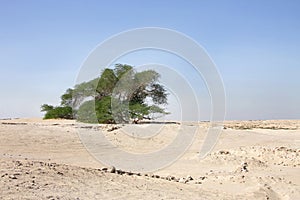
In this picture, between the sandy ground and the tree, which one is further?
the tree

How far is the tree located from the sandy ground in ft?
17.7

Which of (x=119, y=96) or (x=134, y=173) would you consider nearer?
(x=134, y=173)

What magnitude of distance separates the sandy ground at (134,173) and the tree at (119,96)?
5390 millimetres

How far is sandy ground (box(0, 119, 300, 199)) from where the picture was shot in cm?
768

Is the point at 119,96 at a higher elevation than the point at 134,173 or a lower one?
higher

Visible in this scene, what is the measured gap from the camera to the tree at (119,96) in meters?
26.3

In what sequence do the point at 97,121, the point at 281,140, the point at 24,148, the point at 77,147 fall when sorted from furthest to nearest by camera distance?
the point at 97,121 → the point at 281,140 → the point at 77,147 → the point at 24,148

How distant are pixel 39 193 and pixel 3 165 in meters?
1.83

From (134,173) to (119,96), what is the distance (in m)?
16.9

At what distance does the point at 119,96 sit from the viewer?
27000mm

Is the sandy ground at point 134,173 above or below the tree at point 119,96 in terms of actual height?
below

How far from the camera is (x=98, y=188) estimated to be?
7.89m

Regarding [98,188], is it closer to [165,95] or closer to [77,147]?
[77,147]

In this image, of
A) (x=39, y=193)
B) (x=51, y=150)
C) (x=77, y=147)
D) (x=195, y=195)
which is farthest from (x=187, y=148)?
(x=39, y=193)
